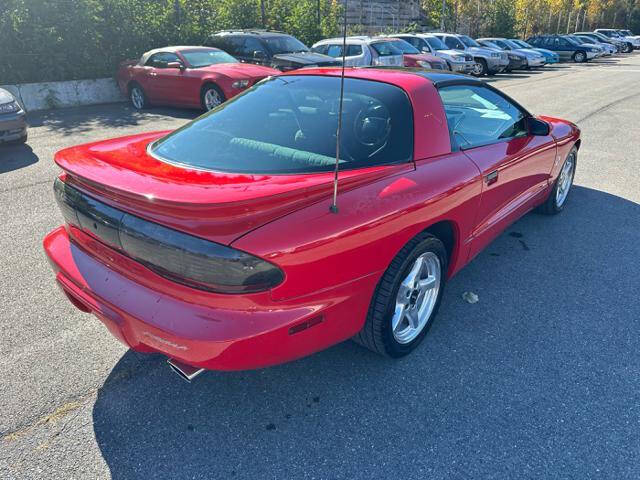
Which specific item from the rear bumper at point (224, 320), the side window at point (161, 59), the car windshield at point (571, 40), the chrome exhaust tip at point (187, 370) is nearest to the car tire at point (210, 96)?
the side window at point (161, 59)

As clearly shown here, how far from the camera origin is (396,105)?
2.67 metres

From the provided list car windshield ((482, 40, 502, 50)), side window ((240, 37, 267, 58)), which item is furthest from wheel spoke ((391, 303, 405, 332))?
car windshield ((482, 40, 502, 50))

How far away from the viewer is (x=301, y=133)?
Result: 263 centimetres

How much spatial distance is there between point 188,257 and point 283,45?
38.6 ft

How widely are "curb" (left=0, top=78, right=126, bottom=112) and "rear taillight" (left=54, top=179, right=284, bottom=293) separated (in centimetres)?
1081

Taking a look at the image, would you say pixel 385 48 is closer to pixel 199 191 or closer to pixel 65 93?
pixel 65 93

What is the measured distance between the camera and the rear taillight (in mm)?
1879

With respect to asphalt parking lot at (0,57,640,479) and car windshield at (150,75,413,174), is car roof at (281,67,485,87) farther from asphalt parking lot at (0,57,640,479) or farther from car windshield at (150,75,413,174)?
asphalt parking lot at (0,57,640,479)

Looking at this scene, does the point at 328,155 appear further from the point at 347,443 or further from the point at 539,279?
the point at 539,279

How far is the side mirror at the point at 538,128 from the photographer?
12.3ft

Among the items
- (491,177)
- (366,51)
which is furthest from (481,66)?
(491,177)

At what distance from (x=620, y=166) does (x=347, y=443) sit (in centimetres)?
629

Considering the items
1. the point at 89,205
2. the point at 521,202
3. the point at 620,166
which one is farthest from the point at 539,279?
the point at 620,166

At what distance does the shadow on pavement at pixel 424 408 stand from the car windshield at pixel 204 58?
28.9 feet
